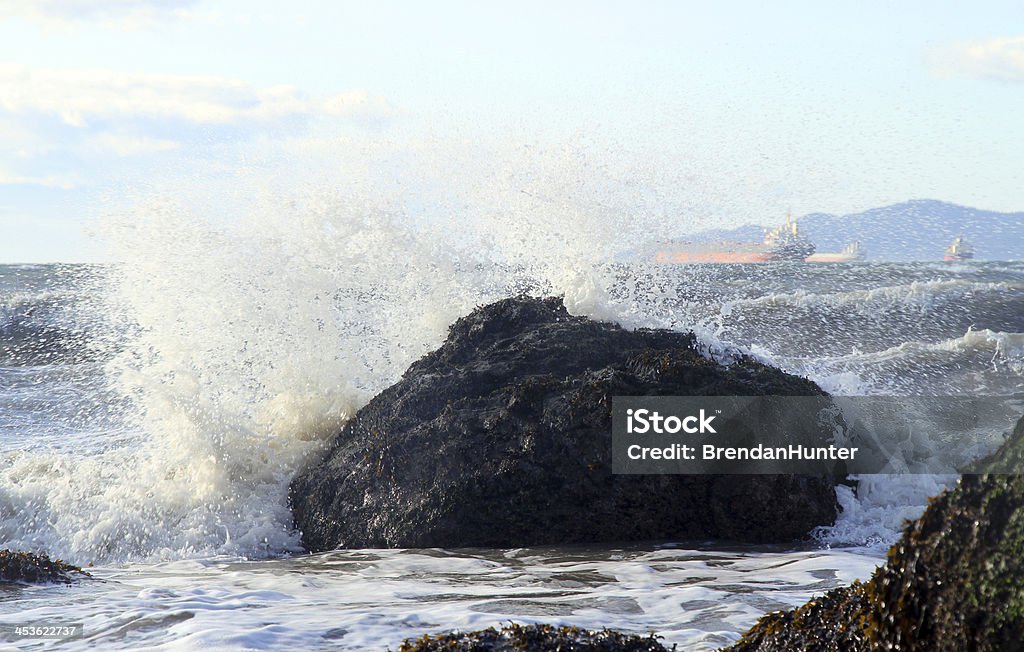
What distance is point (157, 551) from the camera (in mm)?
6125

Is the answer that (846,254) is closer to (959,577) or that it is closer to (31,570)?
(31,570)

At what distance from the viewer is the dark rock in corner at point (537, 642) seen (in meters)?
2.96

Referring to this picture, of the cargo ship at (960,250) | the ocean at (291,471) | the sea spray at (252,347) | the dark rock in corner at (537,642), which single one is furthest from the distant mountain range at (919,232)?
the dark rock in corner at (537,642)

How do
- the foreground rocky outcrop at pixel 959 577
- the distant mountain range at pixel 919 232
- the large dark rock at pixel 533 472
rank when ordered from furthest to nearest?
1. the distant mountain range at pixel 919 232
2. the large dark rock at pixel 533 472
3. the foreground rocky outcrop at pixel 959 577

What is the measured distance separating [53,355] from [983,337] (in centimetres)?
Result: 1449

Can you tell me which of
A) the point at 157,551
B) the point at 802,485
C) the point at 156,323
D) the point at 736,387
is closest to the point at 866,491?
the point at 802,485

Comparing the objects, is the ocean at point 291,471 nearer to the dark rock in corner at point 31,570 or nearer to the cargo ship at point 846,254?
the dark rock in corner at point 31,570

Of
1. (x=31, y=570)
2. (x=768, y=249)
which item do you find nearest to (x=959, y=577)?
(x=31, y=570)

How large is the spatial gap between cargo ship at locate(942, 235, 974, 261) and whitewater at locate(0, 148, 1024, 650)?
22.5m

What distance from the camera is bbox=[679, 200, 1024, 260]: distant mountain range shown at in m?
30.5

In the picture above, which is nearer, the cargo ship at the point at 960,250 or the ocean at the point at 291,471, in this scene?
the ocean at the point at 291,471

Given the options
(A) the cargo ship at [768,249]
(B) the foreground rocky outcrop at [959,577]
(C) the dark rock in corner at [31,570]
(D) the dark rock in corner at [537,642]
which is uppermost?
(A) the cargo ship at [768,249]

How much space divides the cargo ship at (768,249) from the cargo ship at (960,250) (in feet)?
15.4

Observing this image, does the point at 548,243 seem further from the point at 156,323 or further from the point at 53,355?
the point at 53,355
